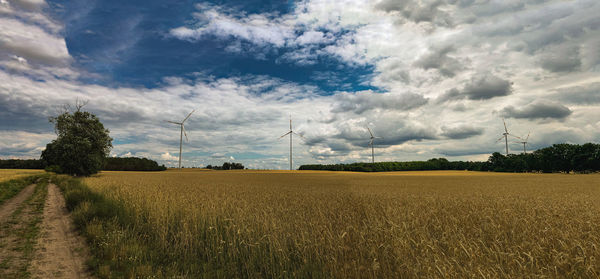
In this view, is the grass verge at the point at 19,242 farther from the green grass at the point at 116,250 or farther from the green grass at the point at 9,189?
the green grass at the point at 9,189

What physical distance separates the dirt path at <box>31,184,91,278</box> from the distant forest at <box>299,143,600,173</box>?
100179mm

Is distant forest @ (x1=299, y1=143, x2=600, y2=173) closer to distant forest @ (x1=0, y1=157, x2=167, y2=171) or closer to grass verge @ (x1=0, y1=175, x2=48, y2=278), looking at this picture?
distant forest @ (x1=0, y1=157, x2=167, y2=171)

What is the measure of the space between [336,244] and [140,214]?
11262 millimetres

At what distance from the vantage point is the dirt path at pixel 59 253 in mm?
9422

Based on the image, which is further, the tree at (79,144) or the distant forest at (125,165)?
the distant forest at (125,165)

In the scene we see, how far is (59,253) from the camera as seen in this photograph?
11.2 m

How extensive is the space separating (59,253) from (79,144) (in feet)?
208

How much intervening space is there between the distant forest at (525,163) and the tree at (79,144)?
245 ft

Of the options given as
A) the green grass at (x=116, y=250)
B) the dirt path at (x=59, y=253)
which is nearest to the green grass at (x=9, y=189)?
the dirt path at (x=59, y=253)

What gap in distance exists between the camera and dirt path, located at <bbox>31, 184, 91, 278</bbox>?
942cm

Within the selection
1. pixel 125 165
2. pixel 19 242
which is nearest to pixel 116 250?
pixel 19 242

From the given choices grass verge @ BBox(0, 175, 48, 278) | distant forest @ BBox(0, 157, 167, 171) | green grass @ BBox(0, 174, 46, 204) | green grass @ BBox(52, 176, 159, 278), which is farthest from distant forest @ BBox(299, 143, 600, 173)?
green grass @ BBox(52, 176, 159, 278)

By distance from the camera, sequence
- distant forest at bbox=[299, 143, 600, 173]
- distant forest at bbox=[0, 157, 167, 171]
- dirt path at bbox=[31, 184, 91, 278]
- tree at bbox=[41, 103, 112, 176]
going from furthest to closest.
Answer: distant forest at bbox=[0, 157, 167, 171]
distant forest at bbox=[299, 143, 600, 173]
tree at bbox=[41, 103, 112, 176]
dirt path at bbox=[31, 184, 91, 278]

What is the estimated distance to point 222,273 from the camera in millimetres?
8938
